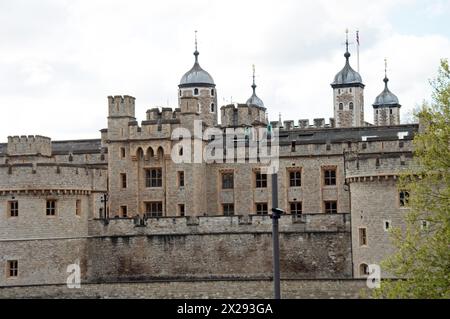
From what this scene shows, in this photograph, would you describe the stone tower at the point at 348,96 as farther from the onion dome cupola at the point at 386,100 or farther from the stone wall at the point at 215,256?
the stone wall at the point at 215,256

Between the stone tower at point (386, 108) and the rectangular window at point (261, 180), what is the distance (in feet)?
147

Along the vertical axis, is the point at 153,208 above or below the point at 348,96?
below

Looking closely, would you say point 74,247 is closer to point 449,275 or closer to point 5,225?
point 5,225

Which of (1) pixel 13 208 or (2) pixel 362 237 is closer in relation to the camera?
(2) pixel 362 237

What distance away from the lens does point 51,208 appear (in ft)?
129

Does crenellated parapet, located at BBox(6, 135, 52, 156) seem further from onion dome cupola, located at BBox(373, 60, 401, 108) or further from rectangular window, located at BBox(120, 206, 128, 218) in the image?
onion dome cupola, located at BBox(373, 60, 401, 108)

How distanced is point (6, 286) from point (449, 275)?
20135mm

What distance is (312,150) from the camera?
45.5m

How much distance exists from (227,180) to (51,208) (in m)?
10.8

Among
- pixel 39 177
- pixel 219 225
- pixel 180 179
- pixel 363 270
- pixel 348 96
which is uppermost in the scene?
pixel 348 96

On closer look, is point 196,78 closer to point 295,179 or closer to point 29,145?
point 29,145

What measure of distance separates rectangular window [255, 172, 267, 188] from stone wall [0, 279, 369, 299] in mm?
12043

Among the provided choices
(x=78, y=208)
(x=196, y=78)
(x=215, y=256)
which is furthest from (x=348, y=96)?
(x=78, y=208)
